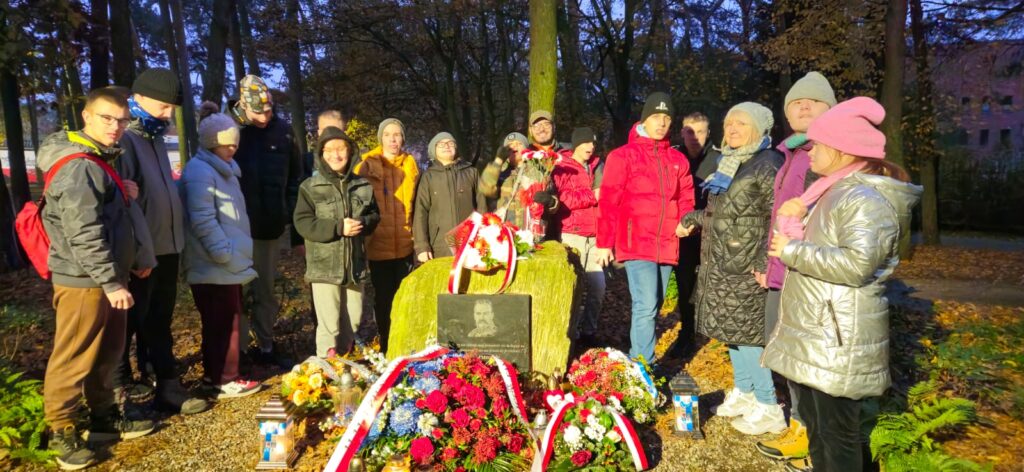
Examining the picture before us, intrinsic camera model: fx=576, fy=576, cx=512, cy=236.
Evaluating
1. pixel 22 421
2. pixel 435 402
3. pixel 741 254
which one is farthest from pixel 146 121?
pixel 741 254

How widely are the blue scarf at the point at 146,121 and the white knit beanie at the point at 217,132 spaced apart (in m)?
0.25

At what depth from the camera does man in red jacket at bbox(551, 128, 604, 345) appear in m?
5.08

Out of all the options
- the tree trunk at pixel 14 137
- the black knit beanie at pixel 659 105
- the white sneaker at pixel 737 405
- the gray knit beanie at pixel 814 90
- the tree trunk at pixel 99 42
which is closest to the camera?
the gray knit beanie at pixel 814 90

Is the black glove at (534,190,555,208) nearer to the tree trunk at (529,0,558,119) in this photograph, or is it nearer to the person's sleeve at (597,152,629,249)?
the person's sleeve at (597,152,629,249)

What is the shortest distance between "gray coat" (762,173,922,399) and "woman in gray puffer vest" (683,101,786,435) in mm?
950

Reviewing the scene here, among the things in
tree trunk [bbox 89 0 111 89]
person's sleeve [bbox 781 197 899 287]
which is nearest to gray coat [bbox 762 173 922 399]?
person's sleeve [bbox 781 197 899 287]

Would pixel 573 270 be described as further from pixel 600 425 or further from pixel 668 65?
pixel 668 65

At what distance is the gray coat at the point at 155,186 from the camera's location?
368 centimetres

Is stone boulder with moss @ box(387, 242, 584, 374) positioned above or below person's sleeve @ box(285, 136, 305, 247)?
below

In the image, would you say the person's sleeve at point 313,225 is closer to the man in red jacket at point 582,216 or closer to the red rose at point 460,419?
the red rose at point 460,419

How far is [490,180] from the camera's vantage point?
477 cm

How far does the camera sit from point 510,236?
13.3ft

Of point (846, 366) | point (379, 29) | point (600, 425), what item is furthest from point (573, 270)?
point (379, 29)

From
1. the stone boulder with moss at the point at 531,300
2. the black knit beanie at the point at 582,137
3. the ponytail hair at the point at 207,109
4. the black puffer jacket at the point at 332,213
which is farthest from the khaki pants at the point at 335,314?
the black knit beanie at the point at 582,137
